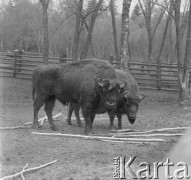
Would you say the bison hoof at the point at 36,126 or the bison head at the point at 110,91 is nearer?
the bison head at the point at 110,91

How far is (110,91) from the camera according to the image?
8953 mm

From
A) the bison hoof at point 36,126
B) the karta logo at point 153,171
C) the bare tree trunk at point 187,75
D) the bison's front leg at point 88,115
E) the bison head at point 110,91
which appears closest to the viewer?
the karta logo at point 153,171

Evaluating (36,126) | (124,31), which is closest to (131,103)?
(36,126)

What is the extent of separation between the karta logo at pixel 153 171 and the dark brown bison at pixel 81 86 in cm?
286

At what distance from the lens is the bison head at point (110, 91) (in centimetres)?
891

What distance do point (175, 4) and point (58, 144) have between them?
937 cm

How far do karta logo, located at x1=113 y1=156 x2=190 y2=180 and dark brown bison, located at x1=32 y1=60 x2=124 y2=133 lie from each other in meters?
2.86

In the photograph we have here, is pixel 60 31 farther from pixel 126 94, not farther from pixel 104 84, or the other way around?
pixel 104 84

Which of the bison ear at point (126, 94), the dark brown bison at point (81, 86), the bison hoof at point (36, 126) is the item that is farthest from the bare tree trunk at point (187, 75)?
the bison hoof at point (36, 126)

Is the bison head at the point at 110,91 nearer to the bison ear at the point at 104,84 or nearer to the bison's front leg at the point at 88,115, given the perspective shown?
the bison ear at the point at 104,84

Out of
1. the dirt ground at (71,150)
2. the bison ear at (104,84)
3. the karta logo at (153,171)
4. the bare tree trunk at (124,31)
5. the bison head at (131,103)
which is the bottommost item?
the dirt ground at (71,150)

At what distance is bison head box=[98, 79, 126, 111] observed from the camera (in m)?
8.91

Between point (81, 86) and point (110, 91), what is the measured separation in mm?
934

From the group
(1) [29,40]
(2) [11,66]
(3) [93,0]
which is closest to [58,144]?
(2) [11,66]
